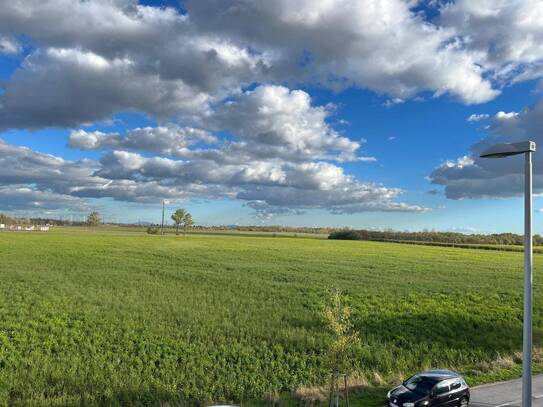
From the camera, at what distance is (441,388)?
16.5 m

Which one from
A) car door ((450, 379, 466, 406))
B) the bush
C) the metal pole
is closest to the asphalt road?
car door ((450, 379, 466, 406))

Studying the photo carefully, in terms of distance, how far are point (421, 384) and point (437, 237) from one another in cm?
15802

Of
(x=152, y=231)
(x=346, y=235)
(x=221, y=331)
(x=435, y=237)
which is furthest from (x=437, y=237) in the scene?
(x=221, y=331)

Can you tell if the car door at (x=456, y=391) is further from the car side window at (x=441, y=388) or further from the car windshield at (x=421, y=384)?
the car windshield at (x=421, y=384)

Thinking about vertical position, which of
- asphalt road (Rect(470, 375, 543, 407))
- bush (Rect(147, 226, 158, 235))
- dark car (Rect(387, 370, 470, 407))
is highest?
bush (Rect(147, 226, 158, 235))

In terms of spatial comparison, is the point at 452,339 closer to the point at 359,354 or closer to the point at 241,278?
the point at 359,354

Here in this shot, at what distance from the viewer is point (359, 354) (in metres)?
26.3

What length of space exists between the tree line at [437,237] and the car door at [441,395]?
474ft

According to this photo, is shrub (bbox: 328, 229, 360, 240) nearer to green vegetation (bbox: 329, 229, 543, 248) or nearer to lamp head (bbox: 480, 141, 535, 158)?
green vegetation (bbox: 329, 229, 543, 248)

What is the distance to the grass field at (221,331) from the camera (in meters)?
21.0

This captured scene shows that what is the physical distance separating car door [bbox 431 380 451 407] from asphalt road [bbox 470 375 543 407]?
2293mm

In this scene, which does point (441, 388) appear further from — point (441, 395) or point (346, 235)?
point (346, 235)

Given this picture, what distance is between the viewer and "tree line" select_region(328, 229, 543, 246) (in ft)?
508

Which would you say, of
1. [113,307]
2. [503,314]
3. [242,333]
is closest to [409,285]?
[503,314]
